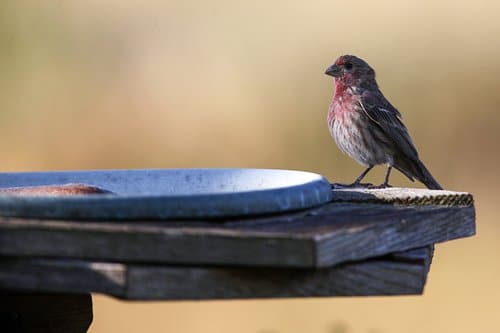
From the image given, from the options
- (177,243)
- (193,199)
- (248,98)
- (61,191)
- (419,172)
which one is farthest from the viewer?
(248,98)

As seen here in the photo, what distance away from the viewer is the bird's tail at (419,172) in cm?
616

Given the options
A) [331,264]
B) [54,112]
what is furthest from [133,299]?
[54,112]

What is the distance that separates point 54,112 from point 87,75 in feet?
1.12

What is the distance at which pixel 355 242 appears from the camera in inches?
108

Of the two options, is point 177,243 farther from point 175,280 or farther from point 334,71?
point 334,71

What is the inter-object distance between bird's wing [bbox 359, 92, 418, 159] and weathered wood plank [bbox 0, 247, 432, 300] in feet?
11.6

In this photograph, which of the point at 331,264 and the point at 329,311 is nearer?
the point at 331,264

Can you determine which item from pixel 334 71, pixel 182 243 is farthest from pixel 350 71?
pixel 182 243

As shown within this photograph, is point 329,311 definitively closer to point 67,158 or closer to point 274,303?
point 274,303

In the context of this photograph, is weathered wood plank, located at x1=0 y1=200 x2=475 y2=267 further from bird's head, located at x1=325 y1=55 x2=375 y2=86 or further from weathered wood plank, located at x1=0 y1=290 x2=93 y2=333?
bird's head, located at x1=325 y1=55 x2=375 y2=86

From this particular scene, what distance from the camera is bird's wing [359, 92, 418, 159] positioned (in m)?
6.29

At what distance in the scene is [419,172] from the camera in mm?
6215

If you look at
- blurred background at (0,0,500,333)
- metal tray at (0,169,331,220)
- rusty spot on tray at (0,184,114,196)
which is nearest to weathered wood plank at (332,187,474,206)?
metal tray at (0,169,331,220)

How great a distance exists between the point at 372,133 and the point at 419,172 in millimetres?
364
